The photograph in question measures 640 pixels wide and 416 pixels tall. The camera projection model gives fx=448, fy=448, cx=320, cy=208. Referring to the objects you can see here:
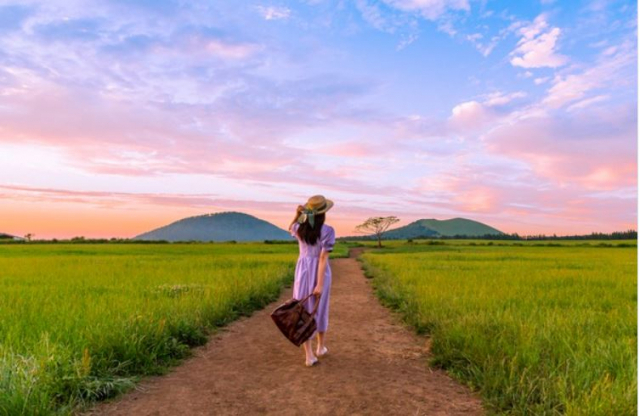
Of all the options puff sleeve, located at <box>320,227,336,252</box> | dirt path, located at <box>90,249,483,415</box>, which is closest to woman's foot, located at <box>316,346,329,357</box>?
dirt path, located at <box>90,249,483,415</box>

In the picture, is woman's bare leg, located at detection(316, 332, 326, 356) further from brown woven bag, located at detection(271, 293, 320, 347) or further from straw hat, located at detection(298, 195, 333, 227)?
straw hat, located at detection(298, 195, 333, 227)

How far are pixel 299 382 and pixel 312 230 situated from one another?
1.92m

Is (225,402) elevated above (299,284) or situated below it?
below

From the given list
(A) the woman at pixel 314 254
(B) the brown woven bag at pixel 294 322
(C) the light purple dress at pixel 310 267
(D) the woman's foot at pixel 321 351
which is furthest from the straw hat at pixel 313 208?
(D) the woman's foot at pixel 321 351

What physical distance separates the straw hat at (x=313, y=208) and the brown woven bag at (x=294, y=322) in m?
1.11

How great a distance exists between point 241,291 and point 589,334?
7.29m

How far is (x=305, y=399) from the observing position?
4758 mm

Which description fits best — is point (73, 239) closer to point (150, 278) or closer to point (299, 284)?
point (150, 278)

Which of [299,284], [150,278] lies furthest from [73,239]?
[299,284]

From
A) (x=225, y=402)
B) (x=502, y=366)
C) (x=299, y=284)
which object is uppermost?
(x=299, y=284)

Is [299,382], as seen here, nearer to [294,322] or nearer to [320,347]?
[294,322]

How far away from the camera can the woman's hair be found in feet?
19.9

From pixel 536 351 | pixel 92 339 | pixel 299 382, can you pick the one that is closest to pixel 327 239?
Answer: pixel 299 382

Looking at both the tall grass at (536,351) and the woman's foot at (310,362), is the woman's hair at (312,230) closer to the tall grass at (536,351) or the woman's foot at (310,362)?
the woman's foot at (310,362)
